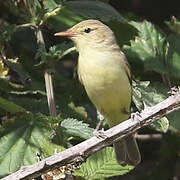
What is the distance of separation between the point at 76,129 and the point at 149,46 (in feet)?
4.51

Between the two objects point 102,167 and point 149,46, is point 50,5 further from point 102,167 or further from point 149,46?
point 102,167

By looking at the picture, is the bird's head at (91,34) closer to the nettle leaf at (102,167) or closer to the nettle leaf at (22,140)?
the nettle leaf at (22,140)

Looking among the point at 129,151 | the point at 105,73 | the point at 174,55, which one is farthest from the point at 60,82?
the point at 174,55

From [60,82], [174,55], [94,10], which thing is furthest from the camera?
[60,82]

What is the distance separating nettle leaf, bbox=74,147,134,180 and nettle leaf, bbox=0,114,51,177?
362 mm

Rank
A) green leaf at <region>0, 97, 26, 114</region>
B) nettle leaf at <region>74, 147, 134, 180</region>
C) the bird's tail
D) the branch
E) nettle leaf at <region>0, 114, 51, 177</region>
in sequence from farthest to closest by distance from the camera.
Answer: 1. the bird's tail
2. green leaf at <region>0, 97, 26, 114</region>
3. nettle leaf at <region>0, 114, 51, 177</region>
4. nettle leaf at <region>74, 147, 134, 180</region>
5. the branch

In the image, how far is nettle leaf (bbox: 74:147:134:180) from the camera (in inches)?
148

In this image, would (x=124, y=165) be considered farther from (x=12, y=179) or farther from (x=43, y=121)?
(x=12, y=179)

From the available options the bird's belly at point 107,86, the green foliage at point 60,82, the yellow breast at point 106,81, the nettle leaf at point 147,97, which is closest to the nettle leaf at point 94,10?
the green foliage at point 60,82

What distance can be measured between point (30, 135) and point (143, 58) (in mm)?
1386

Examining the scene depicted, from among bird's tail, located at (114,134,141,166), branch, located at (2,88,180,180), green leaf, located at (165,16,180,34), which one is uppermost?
branch, located at (2,88,180,180)

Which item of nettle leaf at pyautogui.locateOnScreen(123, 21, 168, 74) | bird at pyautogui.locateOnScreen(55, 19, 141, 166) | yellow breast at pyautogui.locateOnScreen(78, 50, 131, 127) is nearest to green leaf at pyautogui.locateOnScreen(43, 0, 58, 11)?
bird at pyautogui.locateOnScreen(55, 19, 141, 166)

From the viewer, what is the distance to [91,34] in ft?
15.1

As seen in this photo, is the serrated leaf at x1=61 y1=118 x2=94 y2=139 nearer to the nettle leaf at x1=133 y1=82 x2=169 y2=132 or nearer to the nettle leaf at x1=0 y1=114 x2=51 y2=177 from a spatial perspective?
the nettle leaf at x1=0 y1=114 x2=51 y2=177
